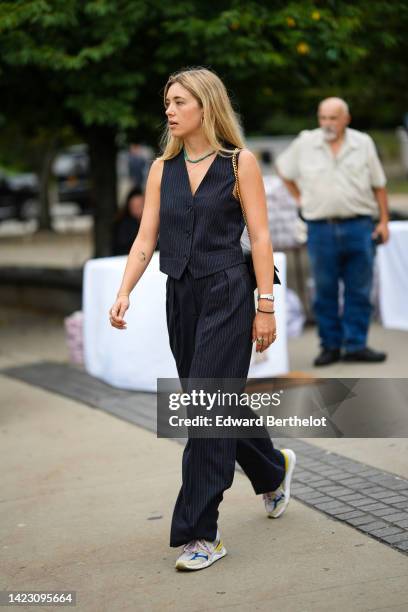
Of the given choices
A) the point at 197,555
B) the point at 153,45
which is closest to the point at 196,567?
the point at 197,555

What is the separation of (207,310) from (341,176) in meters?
3.80

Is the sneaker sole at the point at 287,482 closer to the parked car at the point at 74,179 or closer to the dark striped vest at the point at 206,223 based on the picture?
the dark striped vest at the point at 206,223

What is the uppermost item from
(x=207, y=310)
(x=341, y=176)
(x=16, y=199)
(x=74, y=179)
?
(x=74, y=179)

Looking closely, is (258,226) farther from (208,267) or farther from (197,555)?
(197,555)

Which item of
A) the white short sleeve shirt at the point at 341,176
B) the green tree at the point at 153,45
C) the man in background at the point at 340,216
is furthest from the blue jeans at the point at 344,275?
the green tree at the point at 153,45

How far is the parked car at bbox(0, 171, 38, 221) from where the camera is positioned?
108 ft

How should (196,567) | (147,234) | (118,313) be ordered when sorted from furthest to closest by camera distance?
(147,234)
(118,313)
(196,567)

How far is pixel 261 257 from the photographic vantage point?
4.15 metres

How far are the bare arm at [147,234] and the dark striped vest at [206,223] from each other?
120mm

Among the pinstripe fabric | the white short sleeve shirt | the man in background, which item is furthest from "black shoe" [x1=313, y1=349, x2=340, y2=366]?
the pinstripe fabric

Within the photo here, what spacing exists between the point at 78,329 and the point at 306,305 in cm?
288

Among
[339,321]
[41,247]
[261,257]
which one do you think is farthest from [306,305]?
[41,247]

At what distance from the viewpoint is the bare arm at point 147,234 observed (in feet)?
14.2

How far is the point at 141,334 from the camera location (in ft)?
23.7
